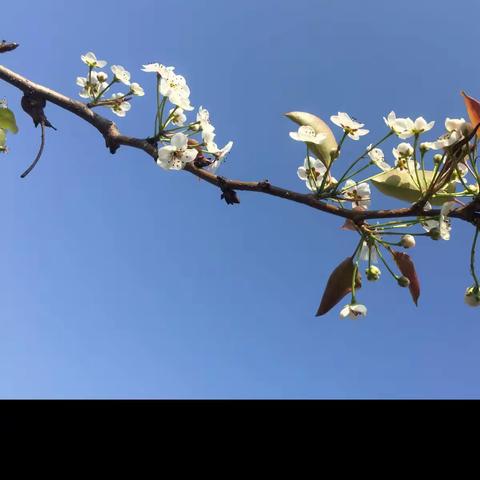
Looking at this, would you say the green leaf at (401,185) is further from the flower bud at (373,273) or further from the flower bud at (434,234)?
the flower bud at (373,273)

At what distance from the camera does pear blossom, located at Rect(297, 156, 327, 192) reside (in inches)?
69.1

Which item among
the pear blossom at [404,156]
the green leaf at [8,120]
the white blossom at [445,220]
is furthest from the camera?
the green leaf at [8,120]

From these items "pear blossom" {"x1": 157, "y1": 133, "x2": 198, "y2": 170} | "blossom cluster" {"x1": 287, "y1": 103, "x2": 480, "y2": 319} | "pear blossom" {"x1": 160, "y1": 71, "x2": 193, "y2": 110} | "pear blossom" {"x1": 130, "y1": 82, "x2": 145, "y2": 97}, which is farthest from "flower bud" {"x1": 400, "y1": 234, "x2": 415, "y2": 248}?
"pear blossom" {"x1": 130, "y1": 82, "x2": 145, "y2": 97}

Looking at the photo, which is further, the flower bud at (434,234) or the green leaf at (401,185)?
the green leaf at (401,185)

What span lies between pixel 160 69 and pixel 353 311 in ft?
3.92

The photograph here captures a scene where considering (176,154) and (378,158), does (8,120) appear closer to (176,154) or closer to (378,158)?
(176,154)

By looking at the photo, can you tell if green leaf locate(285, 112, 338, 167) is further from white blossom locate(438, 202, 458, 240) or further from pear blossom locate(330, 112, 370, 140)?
white blossom locate(438, 202, 458, 240)

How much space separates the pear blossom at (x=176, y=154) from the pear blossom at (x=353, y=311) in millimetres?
811

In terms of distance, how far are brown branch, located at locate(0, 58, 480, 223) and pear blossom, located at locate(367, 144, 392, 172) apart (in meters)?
0.32

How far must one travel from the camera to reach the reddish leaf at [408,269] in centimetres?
174

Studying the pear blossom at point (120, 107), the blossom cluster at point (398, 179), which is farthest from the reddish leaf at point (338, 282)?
the pear blossom at point (120, 107)

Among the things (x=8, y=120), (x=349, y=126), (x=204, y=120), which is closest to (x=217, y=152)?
(x=204, y=120)
